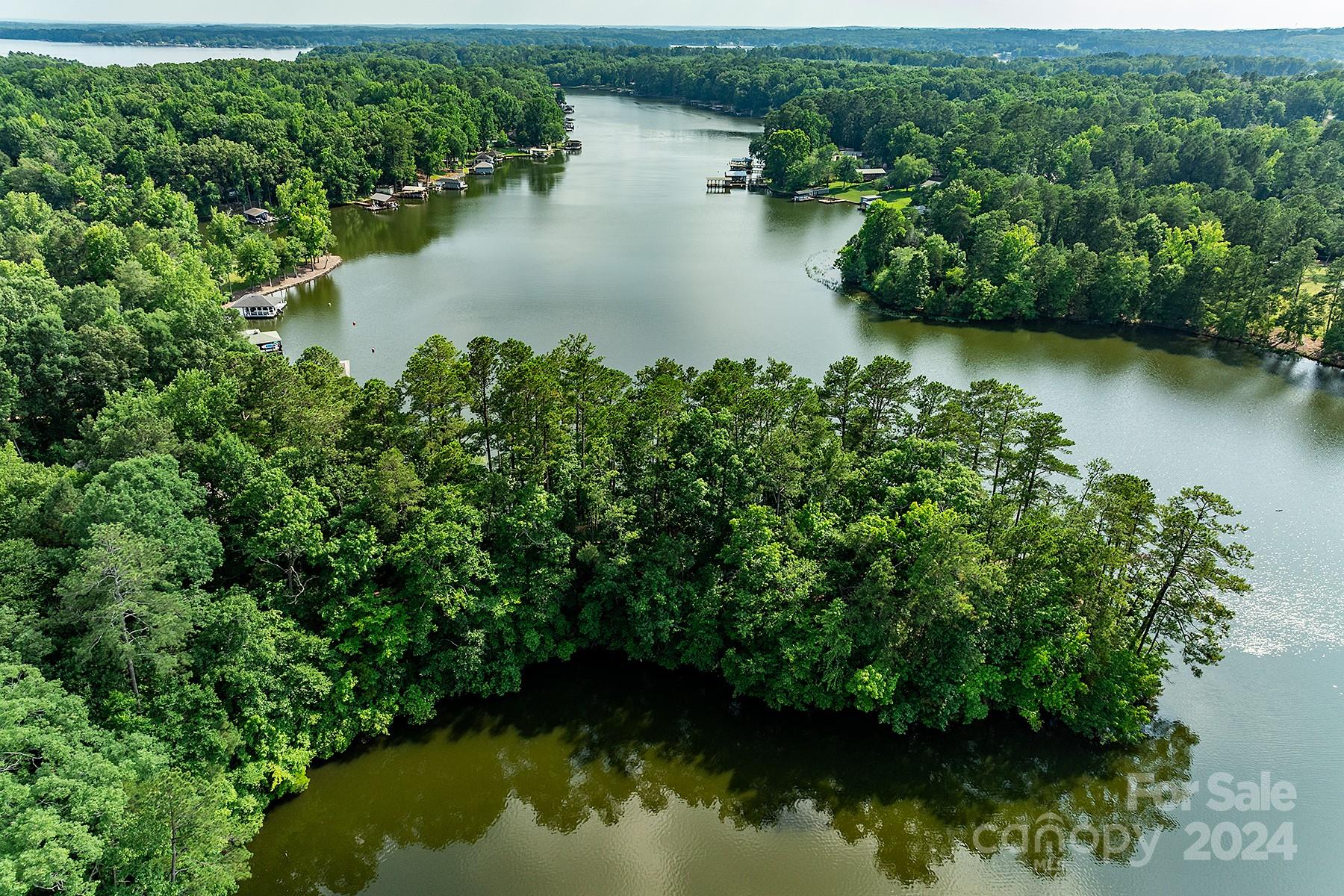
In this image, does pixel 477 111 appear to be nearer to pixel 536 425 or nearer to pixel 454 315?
pixel 454 315

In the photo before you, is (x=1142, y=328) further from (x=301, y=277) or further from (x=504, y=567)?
(x=301, y=277)

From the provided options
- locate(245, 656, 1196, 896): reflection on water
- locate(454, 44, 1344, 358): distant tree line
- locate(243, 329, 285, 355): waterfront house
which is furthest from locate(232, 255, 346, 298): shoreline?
locate(245, 656, 1196, 896): reflection on water

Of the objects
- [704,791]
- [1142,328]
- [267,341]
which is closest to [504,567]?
[704,791]

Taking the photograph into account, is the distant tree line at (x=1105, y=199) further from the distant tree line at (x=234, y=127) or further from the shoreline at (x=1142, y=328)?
the distant tree line at (x=234, y=127)

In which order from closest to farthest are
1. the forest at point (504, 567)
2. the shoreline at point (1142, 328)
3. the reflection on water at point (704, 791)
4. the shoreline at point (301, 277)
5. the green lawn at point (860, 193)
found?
1. the forest at point (504, 567)
2. the reflection on water at point (704, 791)
3. the shoreline at point (1142, 328)
4. the shoreline at point (301, 277)
5. the green lawn at point (860, 193)

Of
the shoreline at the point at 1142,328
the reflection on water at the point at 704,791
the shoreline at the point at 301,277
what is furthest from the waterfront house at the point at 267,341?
the shoreline at the point at 1142,328

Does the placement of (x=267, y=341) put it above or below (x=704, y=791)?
above

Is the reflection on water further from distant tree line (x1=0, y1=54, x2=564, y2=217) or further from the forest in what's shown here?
distant tree line (x1=0, y1=54, x2=564, y2=217)
